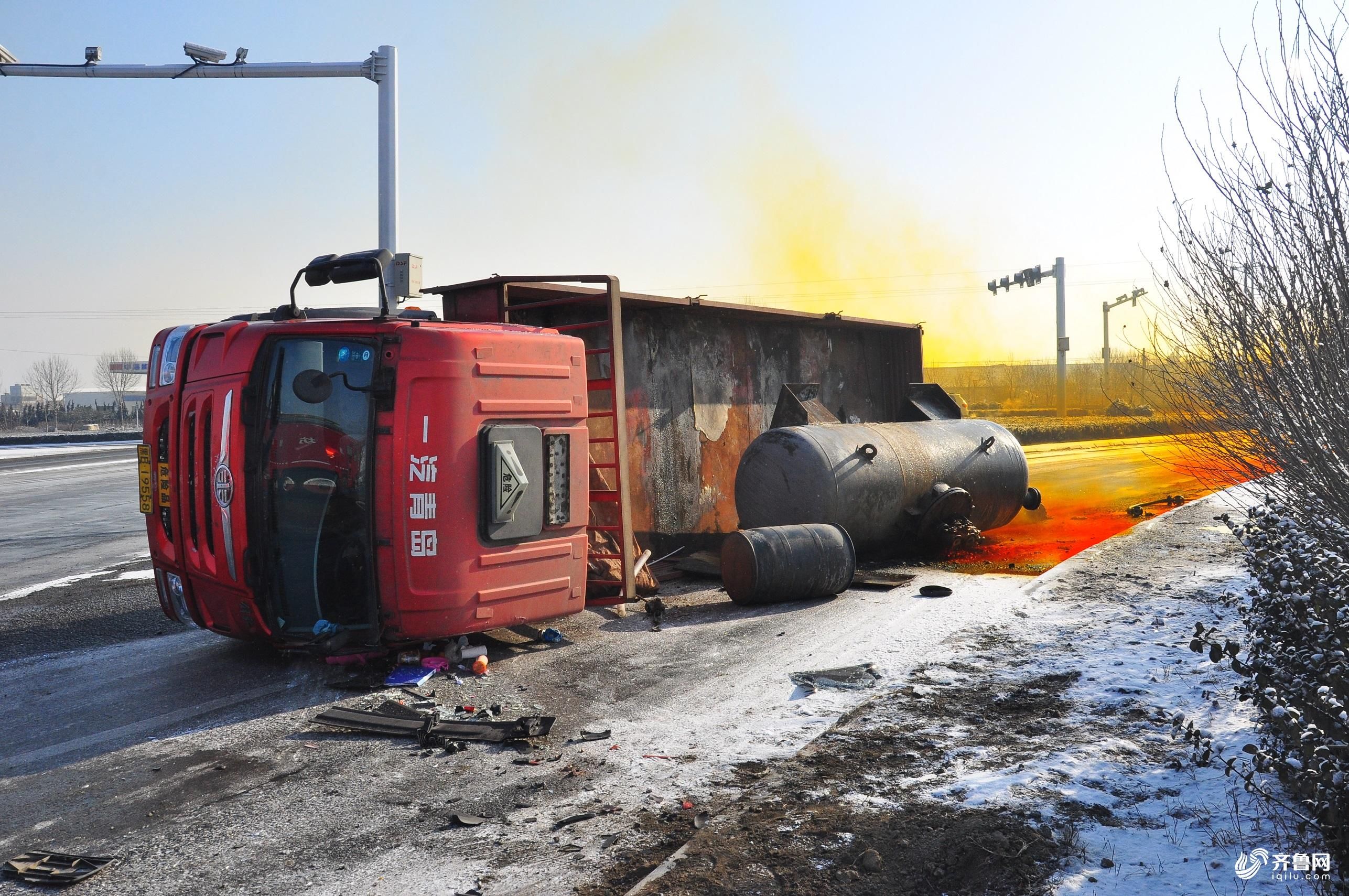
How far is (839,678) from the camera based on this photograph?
6.47 m

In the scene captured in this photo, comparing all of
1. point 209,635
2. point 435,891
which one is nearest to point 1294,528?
point 435,891

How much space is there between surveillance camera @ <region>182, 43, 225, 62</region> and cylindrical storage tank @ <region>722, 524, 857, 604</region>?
10.5 metres

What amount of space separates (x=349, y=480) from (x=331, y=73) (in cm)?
933

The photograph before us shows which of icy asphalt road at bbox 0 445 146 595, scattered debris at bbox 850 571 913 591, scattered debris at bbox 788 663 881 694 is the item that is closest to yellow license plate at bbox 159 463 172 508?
icy asphalt road at bbox 0 445 146 595

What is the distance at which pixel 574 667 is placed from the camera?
6969 mm

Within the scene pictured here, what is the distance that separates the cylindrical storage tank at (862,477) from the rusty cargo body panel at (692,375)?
861 mm

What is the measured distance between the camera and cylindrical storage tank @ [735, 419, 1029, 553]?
34.6 ft

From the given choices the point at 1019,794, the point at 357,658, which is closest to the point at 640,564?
the point at 357,658

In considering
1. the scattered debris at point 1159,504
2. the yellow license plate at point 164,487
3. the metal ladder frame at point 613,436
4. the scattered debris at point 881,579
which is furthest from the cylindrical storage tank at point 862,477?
the yellow license plate at point 164,487

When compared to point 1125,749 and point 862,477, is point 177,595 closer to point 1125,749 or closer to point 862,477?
point 1125,749

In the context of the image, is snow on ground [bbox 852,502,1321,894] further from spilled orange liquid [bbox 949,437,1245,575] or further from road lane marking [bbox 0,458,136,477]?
road lane marking [bbox 0,458,136,477]

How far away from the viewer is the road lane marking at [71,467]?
24.6 meters

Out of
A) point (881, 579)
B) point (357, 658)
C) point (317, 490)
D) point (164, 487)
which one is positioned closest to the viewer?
point (317, 490)

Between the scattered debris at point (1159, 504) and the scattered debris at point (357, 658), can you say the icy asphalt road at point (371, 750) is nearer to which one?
the scattered debris at point (357, 658)
